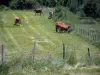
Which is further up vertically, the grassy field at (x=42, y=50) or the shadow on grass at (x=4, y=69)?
the shadow on grass at (x=4, y=69)

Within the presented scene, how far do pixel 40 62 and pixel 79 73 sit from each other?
2.38 m

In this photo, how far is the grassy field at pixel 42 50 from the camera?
1814cm

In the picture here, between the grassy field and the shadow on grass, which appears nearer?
the shadow on grass

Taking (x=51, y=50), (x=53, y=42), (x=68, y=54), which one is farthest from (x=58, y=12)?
(x=68, y=54)

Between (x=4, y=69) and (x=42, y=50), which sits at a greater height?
(x=4, y=69)

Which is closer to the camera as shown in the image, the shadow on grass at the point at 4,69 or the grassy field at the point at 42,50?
the shadow on grass at the point at 4,69

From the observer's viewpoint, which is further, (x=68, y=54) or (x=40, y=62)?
(x=68, y=54)

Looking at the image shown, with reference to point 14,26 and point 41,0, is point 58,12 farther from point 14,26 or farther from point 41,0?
point 41,0

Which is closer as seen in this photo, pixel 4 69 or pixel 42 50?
pixel 4 69

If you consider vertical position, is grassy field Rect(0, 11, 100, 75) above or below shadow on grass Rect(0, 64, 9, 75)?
below

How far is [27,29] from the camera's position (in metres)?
41.2

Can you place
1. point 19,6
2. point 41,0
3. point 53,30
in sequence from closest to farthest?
point 53,30, point 19,6, point 41,0

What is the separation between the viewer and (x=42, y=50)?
1109 inches

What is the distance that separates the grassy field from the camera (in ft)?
59.5
